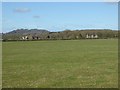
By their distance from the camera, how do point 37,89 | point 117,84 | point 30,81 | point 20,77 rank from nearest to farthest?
point 37,89 → point 117,84 → point 30,81 → point 20,77

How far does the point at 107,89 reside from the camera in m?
15.3

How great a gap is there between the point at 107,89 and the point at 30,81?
5147 mm

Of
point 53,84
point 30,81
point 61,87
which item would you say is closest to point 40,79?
point 30,81

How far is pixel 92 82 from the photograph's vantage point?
1738 centimetres

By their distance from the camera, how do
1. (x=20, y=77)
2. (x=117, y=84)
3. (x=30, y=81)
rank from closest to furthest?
(x=117, y=84) < (x=30, y=81) < (x=20, y=77)

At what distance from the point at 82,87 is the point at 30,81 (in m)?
3.87

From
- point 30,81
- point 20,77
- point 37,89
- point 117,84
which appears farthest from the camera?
point 20,77

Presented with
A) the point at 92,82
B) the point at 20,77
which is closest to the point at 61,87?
the point at 92,82

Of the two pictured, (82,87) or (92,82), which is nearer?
(82,87)

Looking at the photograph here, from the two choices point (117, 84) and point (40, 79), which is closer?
point (117, 84)

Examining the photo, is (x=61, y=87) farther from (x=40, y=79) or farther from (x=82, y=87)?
(x=40, y=79)

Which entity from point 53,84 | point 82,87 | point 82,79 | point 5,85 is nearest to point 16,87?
point 5,85

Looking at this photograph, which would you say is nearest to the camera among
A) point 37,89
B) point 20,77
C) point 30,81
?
point 37,89

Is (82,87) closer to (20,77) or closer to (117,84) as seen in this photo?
(117,84)
